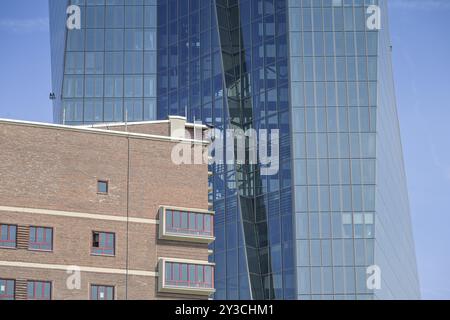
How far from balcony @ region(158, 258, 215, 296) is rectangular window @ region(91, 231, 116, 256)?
153 inches

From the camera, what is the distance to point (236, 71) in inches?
6137

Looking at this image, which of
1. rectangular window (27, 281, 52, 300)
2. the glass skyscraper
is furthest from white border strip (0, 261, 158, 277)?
the glass skyscraper

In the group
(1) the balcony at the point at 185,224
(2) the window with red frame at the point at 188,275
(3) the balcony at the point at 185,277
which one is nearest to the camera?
(3) the balcony at the point at 185,277

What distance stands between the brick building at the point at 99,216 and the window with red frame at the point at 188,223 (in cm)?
8

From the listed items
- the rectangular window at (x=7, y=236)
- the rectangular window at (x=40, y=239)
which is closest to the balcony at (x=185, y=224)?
the rectangular window at (x=40, y=239)

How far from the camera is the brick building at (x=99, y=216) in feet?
268

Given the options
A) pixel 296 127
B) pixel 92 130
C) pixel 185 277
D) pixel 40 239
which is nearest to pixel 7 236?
pixel 40 239

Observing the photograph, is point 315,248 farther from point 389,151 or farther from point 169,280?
point 169,280

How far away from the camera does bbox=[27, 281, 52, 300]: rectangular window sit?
3155 inches

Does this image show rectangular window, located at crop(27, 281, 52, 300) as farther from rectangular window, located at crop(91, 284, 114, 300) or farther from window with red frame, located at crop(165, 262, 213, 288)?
window with red frame, located at crop(165, 262, 213, 288)

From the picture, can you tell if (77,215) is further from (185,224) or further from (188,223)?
(188,223)

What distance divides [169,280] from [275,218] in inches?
2464

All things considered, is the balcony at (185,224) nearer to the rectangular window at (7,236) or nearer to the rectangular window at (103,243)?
the rectangular window at (103,243)
